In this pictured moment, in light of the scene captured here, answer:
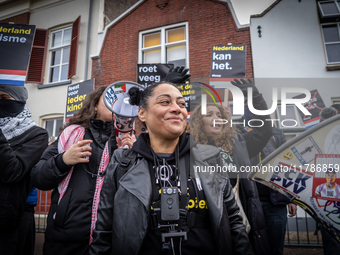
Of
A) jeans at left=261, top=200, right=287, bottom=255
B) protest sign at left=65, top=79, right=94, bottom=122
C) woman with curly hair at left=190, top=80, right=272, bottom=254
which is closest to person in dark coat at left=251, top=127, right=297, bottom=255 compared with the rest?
jeans at left=261, top=200, right=287, bottom=255

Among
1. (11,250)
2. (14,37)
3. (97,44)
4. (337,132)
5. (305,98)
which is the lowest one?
(11,250)

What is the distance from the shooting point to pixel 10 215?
183 centimetres

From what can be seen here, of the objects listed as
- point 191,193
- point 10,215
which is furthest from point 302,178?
point 10,215

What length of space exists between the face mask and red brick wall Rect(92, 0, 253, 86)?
548 cm

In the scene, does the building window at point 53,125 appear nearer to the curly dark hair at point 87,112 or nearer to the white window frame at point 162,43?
the white window frame at point 162,43

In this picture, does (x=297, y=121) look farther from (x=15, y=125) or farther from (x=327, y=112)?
(x=15, y=125)

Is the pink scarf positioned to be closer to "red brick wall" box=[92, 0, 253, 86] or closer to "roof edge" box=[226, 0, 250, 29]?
"red brick wall" box=[92, 0, 253, 86]

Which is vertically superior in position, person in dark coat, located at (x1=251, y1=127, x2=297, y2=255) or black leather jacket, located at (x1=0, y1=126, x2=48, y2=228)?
black leather jacket, located at (x1=0, y1=126, x2=48, y2=228)

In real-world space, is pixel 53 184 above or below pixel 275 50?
below

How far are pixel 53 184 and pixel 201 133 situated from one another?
44.9 inches

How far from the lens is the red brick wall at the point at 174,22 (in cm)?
714

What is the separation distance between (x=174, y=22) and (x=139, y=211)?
7.77m

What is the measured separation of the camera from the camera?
1181mm

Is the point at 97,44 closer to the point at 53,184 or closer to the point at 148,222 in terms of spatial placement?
the point at 53,184
